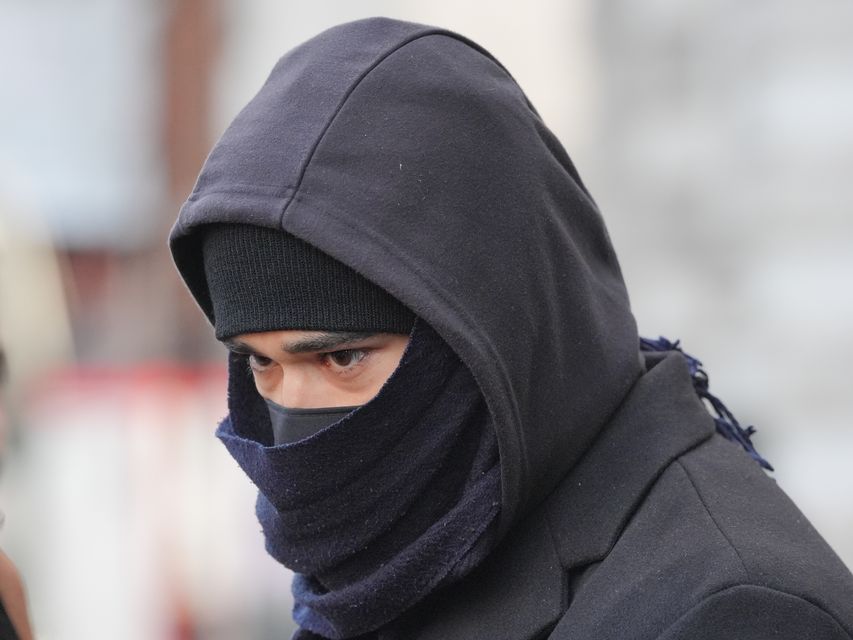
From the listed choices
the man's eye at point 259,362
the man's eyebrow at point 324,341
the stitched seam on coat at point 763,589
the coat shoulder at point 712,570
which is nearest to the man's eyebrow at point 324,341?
the man's eyebrow at point 324,341

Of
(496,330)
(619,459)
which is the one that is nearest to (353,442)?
(496,330)

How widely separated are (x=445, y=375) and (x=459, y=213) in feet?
0.83

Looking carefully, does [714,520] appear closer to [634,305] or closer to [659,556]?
[659,556]

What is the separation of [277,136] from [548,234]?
47 cm

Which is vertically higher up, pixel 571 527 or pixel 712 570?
pixel 712 570

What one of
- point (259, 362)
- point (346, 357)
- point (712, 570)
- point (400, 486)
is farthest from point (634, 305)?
point (712, 570)

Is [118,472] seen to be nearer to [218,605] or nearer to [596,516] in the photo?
[218,605]

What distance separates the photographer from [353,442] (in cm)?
203

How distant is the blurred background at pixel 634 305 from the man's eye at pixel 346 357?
211cm

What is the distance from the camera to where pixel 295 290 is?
83.8 inches

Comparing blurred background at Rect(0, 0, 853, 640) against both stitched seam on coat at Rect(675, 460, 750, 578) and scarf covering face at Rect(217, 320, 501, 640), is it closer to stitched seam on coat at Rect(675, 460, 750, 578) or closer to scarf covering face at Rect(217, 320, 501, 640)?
scarf covering face at Rect(217, 320, 501, 640)

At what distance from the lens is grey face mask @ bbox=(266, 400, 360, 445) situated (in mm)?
2123

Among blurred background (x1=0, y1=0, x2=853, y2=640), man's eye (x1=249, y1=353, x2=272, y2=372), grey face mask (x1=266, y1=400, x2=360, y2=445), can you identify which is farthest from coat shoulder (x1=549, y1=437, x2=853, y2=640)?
blurred background (x1=0, y1=0, x2=853, y2=640)

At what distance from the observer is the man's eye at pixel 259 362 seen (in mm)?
2281
